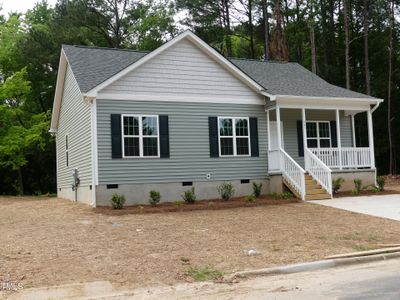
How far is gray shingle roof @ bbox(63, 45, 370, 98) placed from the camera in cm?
1700

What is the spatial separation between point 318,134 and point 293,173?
13.4ft

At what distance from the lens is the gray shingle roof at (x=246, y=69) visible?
17.0 metres

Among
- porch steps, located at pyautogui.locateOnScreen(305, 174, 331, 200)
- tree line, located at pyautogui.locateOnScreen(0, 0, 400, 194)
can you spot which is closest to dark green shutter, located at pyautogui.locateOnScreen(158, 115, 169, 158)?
porch steps, located at pyautogui.locateOnScreen(305, 174, 331, 200)

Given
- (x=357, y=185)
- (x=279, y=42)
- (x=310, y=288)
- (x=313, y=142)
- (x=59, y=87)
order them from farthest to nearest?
1. (x=279, y=42)
2. (x=59, y=87)
3. (x=313, y=142)
4. (x=357, y=185)
5. (x=310, y=288)

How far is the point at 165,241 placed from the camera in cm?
948

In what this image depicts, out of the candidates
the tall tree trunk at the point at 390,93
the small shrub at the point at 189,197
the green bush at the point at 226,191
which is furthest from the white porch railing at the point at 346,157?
the tall tree trunk at the point at 390,93

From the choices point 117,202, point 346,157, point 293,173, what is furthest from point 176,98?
point 346,157

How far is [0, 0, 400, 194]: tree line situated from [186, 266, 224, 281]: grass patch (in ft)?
73.8

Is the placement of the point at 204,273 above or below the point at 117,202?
below

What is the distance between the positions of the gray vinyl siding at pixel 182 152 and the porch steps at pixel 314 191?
6.53 feet

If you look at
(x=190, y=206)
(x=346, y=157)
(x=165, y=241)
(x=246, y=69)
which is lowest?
(x=165, y=241)

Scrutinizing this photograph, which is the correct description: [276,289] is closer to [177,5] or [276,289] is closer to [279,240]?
[279,240]

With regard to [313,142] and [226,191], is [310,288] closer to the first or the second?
[226,191]

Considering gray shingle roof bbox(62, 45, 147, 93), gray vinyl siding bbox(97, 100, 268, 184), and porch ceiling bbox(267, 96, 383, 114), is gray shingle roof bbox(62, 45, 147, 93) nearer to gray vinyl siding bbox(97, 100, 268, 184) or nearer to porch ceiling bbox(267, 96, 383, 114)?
gray vinyl siding bbox(97, 100, 268, 184)
